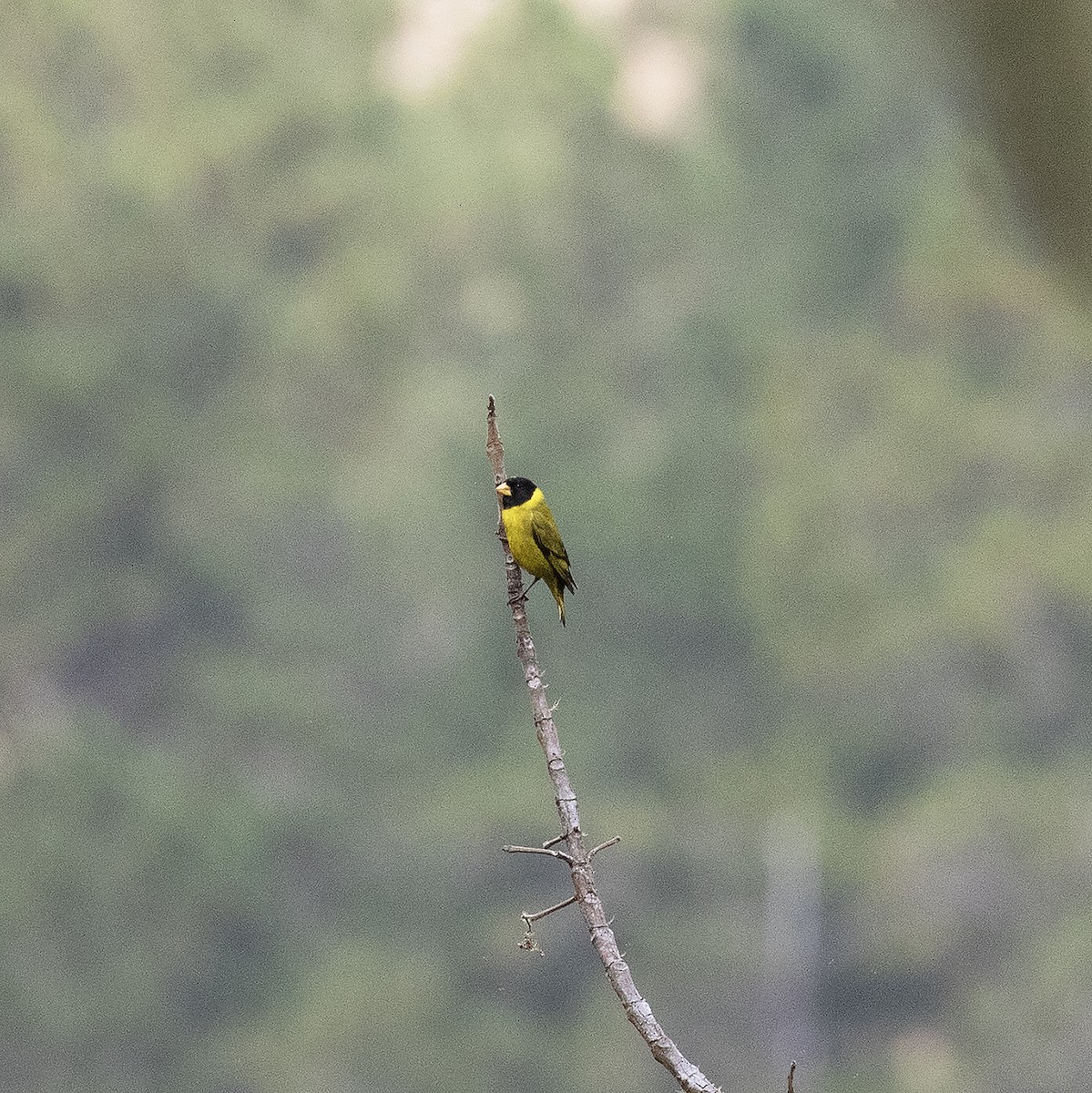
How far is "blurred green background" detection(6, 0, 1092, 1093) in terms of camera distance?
1761 centimetres

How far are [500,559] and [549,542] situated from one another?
1425 centimetres

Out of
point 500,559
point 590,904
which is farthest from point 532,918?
point 500,559

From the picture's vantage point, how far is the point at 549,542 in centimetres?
444

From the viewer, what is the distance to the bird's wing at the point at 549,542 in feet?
14.3

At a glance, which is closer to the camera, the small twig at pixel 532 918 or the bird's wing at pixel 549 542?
the small twig at pixel 532 918

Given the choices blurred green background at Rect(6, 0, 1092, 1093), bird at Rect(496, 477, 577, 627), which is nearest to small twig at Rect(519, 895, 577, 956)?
bird at Rect(496, 477, 577, 627)

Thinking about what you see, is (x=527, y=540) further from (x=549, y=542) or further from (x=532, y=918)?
(x=532, y=918)

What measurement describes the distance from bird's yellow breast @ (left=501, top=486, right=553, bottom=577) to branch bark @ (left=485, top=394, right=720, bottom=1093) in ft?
7.67

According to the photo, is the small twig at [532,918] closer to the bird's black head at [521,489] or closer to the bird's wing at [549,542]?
the bird's wing at [549,542]

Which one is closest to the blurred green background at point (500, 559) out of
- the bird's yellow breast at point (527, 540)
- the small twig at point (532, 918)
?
the bird's yellow breast at point (527, 540)

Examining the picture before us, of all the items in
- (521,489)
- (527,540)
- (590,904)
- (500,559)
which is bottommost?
(590,904)

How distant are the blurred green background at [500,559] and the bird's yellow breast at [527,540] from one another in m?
12.7

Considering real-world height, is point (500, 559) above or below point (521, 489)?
above

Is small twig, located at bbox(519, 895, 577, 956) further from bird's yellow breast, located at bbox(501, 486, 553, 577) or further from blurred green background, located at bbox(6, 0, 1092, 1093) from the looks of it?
blurred green background, located at bbox(6, 0, 1092, 1093)
